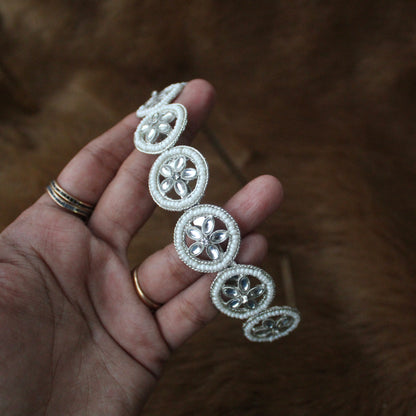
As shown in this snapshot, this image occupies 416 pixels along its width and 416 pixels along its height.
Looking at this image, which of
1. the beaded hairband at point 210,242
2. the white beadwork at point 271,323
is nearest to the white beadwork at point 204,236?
the beaded hairband at point 210,242

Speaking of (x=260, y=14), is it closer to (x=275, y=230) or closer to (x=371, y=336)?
(x=275, y=230)

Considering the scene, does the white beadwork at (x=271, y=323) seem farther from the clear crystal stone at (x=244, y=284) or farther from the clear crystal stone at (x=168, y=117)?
the clear crystal stone at (x=168, y=117)

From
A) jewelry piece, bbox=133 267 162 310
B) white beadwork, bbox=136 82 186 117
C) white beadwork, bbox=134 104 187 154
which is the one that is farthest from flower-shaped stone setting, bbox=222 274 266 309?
white beadwork, bbox=136 82 186 117

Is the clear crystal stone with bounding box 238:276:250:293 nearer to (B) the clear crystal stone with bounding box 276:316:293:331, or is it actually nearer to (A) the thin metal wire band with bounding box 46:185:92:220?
(B) the clear crystal stone with bounding box 276:316:293:331

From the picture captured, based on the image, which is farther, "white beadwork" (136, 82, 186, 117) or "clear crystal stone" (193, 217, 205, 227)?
"white beadwork" (136, 82, 186, 117)

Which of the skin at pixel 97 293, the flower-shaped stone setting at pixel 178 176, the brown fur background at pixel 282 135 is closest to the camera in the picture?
the skin at pixel 97 293

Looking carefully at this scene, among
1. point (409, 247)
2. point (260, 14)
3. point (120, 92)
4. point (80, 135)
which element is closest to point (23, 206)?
point (80, 135)

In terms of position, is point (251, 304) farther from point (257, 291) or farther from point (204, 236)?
point (204, 236)
